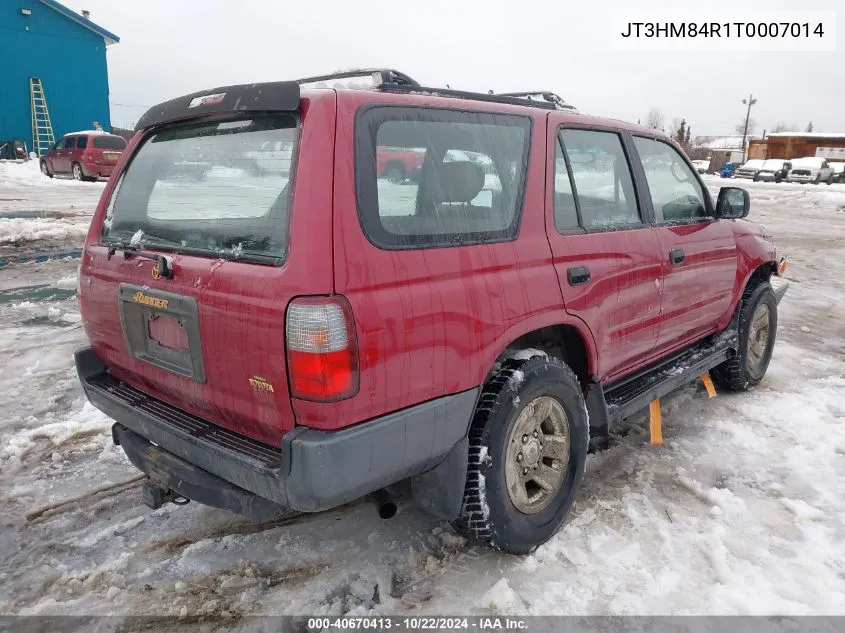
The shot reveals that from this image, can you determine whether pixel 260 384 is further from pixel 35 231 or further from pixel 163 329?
pixel 35 231

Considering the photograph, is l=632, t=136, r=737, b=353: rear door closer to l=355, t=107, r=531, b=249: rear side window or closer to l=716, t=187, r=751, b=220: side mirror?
l=716, t=187, r=751, b=220: side mirror

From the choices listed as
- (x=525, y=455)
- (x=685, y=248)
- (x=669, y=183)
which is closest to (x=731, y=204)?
(x=669, y=183)

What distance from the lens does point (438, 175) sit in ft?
7.86

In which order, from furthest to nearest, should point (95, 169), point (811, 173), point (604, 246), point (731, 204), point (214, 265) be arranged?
point (811, 173) < point (95, 169) < point (731, 204) < point (604, 246) < point (214, 265)

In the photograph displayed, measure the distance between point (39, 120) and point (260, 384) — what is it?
29927 mm

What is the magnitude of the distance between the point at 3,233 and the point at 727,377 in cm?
1106

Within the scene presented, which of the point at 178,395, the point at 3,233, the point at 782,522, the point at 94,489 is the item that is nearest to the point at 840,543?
the point at 782,522

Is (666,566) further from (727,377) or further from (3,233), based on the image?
(3,233)

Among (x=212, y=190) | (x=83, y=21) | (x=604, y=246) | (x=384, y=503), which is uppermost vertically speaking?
(x=83, y=21)

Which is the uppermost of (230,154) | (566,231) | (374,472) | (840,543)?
(230,154)

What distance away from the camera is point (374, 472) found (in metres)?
2.12

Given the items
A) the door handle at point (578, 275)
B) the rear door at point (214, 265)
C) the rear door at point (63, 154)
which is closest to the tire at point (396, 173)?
the rear door at point (214, 265)

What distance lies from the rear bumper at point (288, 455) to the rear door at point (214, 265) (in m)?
0.08

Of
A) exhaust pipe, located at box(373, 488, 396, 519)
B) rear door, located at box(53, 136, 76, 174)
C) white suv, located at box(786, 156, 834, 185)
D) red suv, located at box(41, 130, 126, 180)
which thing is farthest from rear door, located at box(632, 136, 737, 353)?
white suv, located at box(786, 156, 834, 185)
